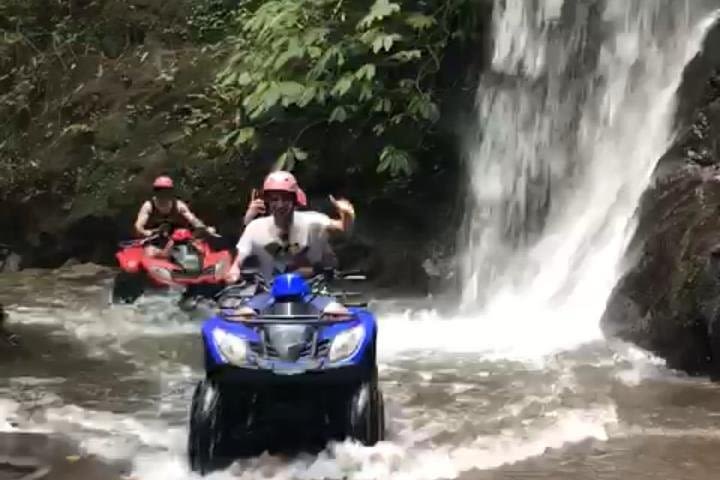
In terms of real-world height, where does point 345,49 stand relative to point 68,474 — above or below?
above

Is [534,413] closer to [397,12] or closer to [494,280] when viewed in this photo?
[494,280]

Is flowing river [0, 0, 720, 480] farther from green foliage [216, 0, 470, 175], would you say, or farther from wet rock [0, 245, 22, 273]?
green foliage [216, 0, 470, 175]

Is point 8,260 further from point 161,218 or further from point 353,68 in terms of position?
point 353,68

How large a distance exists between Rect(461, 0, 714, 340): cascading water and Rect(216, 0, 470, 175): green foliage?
34.5 inches

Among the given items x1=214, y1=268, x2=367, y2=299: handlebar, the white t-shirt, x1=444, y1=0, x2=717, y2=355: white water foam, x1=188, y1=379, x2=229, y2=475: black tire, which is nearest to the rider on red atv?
x1=444, y1=0, x2=717, y2=355: white water foam

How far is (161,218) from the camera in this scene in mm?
10891

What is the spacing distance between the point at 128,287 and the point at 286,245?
192 inches

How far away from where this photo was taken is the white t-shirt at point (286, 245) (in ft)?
20.5

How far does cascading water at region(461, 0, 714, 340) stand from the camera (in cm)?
1097

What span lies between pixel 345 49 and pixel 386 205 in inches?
79.5

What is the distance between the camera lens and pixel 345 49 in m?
12.0

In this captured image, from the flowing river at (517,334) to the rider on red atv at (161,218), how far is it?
56 cm

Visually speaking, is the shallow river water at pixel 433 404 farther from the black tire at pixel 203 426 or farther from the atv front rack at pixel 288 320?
the atv front rack at pixel 288 320

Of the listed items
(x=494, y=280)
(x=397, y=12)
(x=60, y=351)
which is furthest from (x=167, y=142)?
(x=60, y=351)
